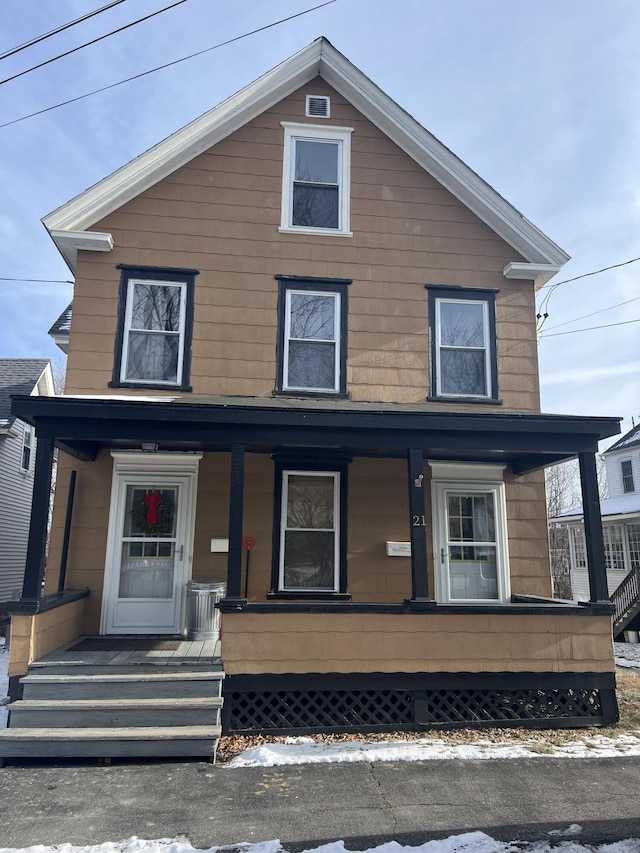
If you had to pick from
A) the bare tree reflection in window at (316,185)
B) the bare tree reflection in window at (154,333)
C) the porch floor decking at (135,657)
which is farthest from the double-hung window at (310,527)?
the bare tree reflection in window at (316,185)

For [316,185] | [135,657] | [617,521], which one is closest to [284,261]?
[316,185]

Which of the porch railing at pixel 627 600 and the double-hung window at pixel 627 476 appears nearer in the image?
the porch railing at pixel 627 600

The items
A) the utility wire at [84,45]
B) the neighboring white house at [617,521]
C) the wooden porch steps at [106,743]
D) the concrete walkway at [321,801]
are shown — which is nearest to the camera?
the concrete walkway at [321,801]

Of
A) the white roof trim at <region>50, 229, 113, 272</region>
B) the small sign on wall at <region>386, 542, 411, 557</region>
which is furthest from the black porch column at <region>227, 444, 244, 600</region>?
the white roof trim at <region>50, 229, 113, 272</region>

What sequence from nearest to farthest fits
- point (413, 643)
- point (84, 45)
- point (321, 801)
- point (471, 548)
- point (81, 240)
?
1. point (321, 801)
2. point (84, 45)
3. point (413, 643)
4. point (81, 240)
5. point (471, 548)

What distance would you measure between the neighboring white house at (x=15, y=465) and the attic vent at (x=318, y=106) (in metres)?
11.2

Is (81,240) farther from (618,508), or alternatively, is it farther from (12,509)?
(618,508)

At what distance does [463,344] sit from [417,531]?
3305mm

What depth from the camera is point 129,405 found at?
245 inches

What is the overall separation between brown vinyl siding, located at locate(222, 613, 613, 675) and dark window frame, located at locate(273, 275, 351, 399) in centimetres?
311

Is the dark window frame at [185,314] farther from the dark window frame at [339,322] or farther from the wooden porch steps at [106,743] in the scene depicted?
the wooden porch steps at [106,743]

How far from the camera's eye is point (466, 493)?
26.8ft

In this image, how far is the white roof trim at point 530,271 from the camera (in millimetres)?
8547

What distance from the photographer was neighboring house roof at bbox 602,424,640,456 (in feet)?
72.3
